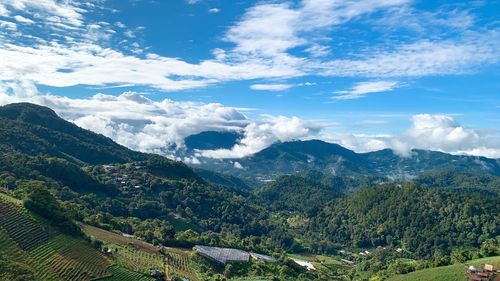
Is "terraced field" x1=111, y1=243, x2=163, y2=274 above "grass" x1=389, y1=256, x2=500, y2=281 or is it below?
below

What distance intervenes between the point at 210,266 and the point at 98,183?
316ft

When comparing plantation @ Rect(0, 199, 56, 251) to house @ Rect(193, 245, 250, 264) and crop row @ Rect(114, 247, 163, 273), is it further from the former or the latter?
house @ Rect(193, 245, 250, 264)

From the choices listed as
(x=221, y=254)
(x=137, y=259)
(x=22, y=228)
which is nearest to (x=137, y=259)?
(x=137, y=259)

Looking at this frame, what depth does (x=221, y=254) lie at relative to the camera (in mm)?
100062

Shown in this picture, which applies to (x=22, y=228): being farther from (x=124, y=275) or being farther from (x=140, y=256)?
(x=140, y=256)

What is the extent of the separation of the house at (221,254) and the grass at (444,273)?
34.8 meters

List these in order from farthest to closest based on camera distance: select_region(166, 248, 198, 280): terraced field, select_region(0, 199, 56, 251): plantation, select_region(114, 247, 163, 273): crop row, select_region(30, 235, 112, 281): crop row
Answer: select_region(166, 248, 198, 280): terraced field < select_region(114, 247, 163, 273): crop row < select_region(0, 199, 56, 251): plantation < select_region(30, 235, 112, 281): crop row

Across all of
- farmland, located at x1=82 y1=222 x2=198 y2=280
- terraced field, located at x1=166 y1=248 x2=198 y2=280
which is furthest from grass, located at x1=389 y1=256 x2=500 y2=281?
farmland, located at x1=82 y1=222 x2=198 y2=280

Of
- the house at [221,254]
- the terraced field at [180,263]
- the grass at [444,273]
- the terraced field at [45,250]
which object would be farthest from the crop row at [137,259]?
the grass at [444,273]

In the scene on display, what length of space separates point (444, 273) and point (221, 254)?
1888 inches

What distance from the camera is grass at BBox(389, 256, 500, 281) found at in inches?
2657

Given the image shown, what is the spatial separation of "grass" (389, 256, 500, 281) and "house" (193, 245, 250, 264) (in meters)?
34.8

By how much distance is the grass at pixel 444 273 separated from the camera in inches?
2657

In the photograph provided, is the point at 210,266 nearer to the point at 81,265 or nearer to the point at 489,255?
the point at 81,265
